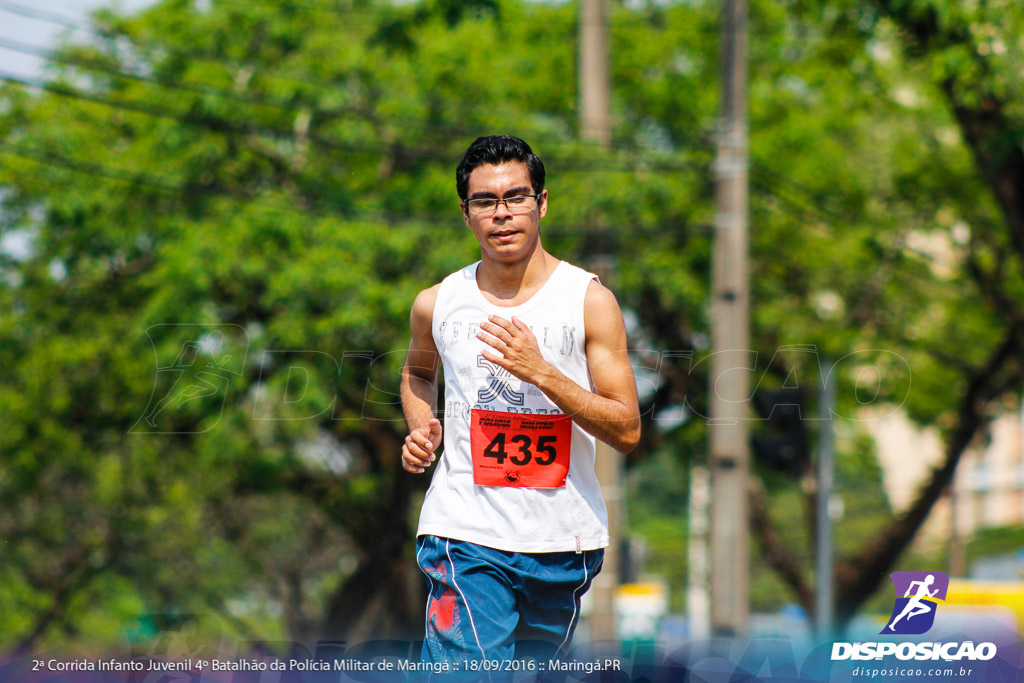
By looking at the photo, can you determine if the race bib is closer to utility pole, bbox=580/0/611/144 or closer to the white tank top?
the white tank top

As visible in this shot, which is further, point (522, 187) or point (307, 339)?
point (307, 339)

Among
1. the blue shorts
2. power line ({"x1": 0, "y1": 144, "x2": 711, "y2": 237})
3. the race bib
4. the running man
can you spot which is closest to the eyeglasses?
the running man

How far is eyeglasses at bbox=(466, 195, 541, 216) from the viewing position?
3359 mm

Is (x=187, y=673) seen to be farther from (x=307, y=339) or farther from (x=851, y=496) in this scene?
(x=851, y=496)

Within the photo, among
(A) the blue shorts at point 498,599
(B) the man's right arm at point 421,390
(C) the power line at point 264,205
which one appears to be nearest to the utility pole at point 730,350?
(C) the power line at point 264,205

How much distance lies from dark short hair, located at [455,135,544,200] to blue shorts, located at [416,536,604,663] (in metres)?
1.04

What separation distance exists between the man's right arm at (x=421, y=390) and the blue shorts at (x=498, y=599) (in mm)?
268

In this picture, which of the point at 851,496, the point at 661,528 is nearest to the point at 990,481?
the point at 661,528

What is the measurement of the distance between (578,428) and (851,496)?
16112 millimetres

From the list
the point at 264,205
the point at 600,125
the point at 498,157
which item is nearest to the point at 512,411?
the point at 498,157

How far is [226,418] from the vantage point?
561 inches

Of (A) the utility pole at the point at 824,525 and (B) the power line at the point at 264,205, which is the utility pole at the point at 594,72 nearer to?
(B) the power line at the point at 264,205

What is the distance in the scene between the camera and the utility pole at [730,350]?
10188 mm

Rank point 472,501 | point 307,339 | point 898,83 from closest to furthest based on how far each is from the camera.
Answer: point 472,501 < point 307,339 < point 898,83
